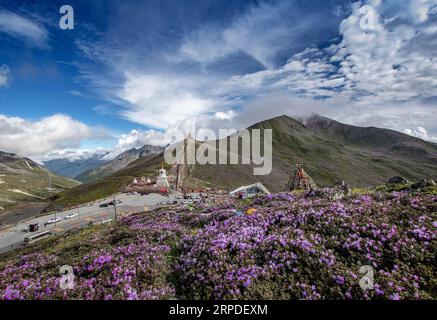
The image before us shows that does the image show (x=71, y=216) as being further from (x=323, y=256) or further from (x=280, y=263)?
(x=323, y=256)

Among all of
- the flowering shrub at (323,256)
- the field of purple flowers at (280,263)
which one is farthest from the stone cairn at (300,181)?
the flowering shrub at (323,256)

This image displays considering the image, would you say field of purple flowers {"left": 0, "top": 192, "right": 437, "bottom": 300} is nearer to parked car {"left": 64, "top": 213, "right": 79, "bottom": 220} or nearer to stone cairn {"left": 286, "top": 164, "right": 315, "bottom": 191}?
stone cairn {"left": 286, "top": 164, "right": 315, "bottom": 191}

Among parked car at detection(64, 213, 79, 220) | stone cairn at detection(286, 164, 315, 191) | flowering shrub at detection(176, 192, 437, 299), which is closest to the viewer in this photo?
flowering shrub at detection(176, 192, 437, 299)

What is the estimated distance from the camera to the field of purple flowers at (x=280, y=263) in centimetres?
577

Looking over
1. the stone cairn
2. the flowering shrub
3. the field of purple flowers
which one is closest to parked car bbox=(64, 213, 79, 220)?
the stone cairn

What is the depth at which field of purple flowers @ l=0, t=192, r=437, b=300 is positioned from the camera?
18.9 ft

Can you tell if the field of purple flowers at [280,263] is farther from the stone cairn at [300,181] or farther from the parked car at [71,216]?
the parked car at [71,216]

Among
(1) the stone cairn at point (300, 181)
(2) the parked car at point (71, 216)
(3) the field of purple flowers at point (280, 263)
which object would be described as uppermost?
(1) the stone cairn at point (300, 181)

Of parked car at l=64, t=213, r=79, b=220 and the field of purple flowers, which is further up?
the field of purple flowers

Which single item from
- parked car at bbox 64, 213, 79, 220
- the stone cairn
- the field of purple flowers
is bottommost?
parked car at bbox 64, 213, 79, 220

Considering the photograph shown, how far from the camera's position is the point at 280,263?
6680mm
